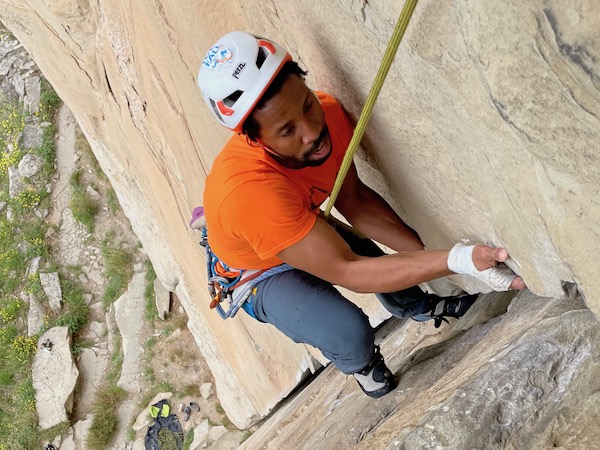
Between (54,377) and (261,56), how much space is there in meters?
8.06

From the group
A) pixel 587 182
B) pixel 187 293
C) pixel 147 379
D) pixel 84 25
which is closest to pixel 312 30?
pixel 587 182

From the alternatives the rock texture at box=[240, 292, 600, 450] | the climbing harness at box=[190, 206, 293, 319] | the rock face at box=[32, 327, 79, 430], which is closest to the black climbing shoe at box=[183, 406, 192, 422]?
the rock face at box=[32, 327, 79, 430]

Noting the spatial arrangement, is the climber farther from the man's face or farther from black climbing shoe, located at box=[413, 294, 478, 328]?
black climbing shoe, located at box=[413, 294, 478, 328]

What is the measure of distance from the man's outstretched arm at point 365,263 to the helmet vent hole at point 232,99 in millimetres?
583

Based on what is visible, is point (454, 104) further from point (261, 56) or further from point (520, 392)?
point (520, 392)

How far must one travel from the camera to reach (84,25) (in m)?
6.47

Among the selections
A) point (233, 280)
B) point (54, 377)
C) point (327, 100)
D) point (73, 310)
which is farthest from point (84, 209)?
point (327, 100)

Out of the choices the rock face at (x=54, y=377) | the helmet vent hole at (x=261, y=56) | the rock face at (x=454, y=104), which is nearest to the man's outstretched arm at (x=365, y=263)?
the rock face at (x=454, y=104)

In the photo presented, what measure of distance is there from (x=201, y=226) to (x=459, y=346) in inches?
61.8

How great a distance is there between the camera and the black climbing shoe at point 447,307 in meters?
3.70

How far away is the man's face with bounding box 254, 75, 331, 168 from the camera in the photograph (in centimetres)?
249

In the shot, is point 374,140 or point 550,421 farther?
point 374,140

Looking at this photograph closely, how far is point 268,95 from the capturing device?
246 centimetres

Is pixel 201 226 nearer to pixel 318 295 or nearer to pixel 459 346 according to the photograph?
pixel 318 295
